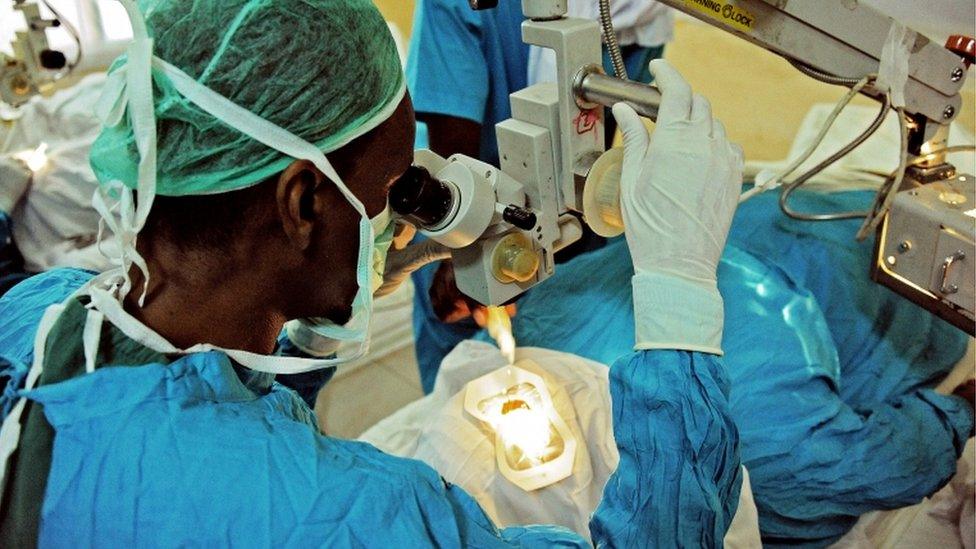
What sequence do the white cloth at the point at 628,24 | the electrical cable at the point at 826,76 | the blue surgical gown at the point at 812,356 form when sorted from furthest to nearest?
the white cloth at the point at 628,24 → the blue surgical gown at the point at 812,356 → the electrical cable at the point at 826,76

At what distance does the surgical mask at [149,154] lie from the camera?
2.60 feet

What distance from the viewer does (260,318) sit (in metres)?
0.93

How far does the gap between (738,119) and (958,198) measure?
1880 millimetres

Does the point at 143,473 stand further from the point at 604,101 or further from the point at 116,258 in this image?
the point at 604,101

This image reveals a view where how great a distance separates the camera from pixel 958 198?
4.22 ft

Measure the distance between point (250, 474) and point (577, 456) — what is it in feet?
2.20

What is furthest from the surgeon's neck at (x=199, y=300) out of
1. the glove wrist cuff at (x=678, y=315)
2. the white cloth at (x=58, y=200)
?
the white cloth at (x=58, y=200)

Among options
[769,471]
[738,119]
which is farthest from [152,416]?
[738,119]

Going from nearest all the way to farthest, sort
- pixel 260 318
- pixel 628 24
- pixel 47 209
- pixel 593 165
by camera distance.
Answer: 1. pixel 260 318
2. pixel 593 165
3. pixel 628 24
4. pixel 47 209

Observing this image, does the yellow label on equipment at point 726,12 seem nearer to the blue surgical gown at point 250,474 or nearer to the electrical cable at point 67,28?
the blue surgical gown at point 250,474

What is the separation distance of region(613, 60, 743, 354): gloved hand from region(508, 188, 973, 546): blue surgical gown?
19.8 inches

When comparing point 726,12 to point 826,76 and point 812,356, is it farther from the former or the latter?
point 812,356

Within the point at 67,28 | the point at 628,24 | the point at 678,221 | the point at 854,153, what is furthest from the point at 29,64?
the point at 854,153

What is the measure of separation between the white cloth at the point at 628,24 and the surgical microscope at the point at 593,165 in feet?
1.70
